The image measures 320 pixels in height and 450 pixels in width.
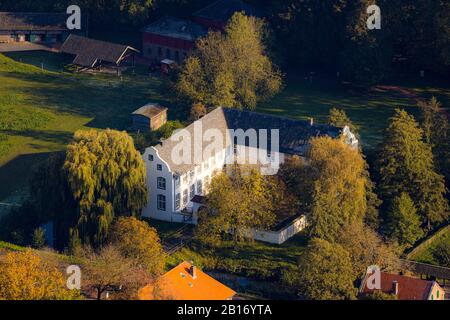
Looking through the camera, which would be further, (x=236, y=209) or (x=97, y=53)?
(x=97, y=53)

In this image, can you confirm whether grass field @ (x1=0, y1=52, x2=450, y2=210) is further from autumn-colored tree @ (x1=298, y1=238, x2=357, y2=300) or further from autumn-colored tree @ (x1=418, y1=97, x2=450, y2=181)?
autumn-colored tree @ (x1=298, y1=238, x2=357, y2=300)

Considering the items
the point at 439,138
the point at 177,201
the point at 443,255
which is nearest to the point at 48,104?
the point at 177,201

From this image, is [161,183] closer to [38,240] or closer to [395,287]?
[38,240]

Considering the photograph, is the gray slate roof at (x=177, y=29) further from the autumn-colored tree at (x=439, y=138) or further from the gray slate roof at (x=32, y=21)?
the autumn-colored tree at (x=439, y=138)

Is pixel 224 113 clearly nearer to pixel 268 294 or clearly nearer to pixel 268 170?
pixel 268 170

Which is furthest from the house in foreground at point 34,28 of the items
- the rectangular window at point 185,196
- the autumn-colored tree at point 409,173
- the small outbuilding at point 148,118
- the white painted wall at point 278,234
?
the autumn-colored tree at point 409,173

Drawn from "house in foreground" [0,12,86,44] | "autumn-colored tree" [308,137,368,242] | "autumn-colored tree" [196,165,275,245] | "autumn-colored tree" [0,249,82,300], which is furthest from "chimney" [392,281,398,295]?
"house in foreground" [0,12,86,44]

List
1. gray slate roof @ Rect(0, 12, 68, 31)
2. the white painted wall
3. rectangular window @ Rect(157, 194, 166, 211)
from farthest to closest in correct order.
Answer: gray slate roof @ Rect(0, 12, 68, 31) < rectangular window @ Rect(157, 194, 166, 211) < the white painted wall
